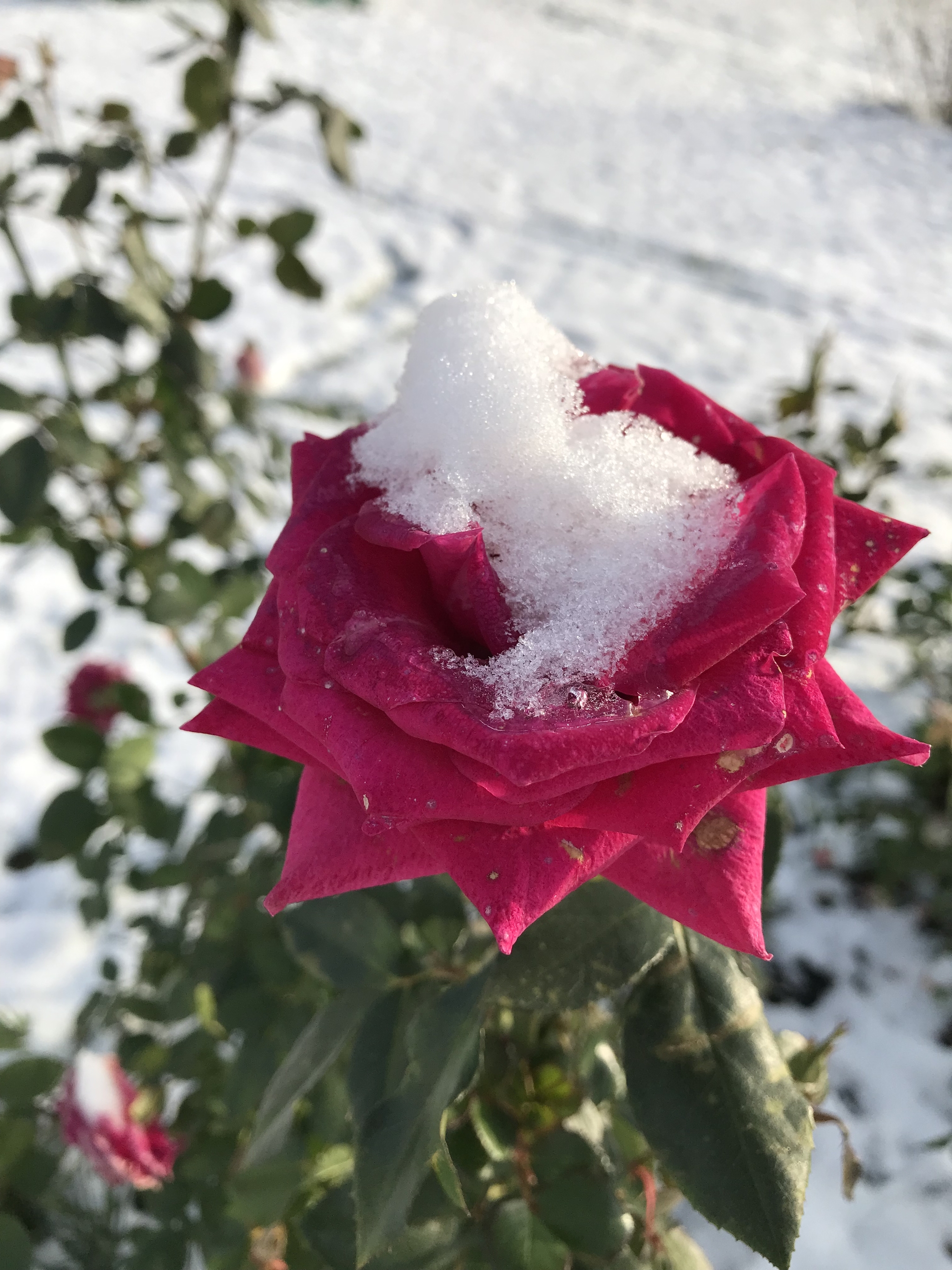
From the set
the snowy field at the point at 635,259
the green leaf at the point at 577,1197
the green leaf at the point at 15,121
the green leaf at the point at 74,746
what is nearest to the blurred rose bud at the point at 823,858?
the snowy field at the point at 635,259

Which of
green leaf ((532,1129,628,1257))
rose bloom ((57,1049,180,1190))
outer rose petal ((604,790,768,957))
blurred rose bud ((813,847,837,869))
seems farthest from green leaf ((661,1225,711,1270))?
blurred rose bud ((813,847,837,869))

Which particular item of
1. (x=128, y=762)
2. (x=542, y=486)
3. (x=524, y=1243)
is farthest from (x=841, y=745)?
(x=128, y=762)

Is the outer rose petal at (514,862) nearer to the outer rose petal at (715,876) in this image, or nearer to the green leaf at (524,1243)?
the outer rose petal at (715,876)

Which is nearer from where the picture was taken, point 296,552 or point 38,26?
point 296,552

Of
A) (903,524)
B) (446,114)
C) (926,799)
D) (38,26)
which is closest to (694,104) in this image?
(446,114)

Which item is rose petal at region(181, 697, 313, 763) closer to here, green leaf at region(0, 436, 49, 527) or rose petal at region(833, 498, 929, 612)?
rose petal at region(833, 498, 929, 612)

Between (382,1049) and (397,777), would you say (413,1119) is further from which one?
(397,777)

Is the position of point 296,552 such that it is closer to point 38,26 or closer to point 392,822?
point 392,822
